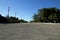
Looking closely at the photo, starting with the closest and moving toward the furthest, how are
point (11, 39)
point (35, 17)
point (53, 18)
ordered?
1. point (11, 39)
2. point (53, 18)
3. point (35, 17)

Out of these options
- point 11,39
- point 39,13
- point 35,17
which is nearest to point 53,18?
point 39,13

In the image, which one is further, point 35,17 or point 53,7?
point 35,17

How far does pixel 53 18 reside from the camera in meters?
82.0

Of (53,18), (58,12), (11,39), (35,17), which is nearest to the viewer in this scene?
(11,39)

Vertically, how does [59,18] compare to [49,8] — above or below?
below

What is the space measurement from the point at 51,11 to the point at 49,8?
10.5 ft

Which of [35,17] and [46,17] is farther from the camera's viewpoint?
[35,17]

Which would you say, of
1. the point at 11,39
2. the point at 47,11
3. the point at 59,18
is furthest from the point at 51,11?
the point at 11,39

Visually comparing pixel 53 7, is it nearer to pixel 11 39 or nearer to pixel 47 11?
pixel 47 11

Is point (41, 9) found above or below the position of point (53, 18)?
above

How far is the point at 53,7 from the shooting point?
319 ft

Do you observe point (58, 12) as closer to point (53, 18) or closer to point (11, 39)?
point (53, 18)

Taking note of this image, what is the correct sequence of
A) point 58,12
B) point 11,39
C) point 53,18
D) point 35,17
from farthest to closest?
1. point 35,17
2. point 58,12
3. point 53,18
4. point 11,39

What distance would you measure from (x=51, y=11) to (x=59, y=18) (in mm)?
13262
